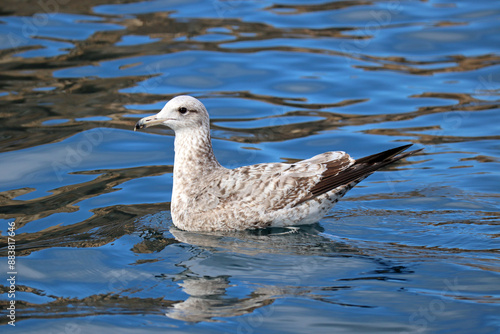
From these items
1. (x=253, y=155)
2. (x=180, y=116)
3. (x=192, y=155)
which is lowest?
(x=253, y=155)

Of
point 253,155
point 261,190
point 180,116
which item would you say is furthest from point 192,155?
point 253,155

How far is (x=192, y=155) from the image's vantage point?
30.6 feet

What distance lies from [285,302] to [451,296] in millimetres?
1517

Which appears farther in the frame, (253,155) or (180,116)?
(253,155)

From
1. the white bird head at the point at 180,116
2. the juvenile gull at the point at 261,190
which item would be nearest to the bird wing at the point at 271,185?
the juvenile gull at the point at 261,190

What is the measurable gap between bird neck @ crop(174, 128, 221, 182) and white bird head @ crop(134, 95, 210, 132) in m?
0.09

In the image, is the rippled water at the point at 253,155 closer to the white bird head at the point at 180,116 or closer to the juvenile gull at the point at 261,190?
the juvenile gull at the point at 261,190

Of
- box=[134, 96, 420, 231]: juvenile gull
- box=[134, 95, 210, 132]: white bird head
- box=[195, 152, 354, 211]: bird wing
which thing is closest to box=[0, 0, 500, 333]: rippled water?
box=[134, 96, 420, 231]: juvenile gull

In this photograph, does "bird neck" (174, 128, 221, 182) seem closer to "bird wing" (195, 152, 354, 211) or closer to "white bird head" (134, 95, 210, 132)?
"white bird head" (134, 95, 210, 132)

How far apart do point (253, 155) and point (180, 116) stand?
9.99 ft

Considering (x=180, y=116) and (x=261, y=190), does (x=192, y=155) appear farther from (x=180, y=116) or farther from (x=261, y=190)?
(x=261, y=190)

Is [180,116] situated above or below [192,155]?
above

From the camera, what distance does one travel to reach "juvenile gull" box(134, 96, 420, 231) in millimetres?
8703

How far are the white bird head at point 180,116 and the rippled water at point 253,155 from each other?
1212mm
